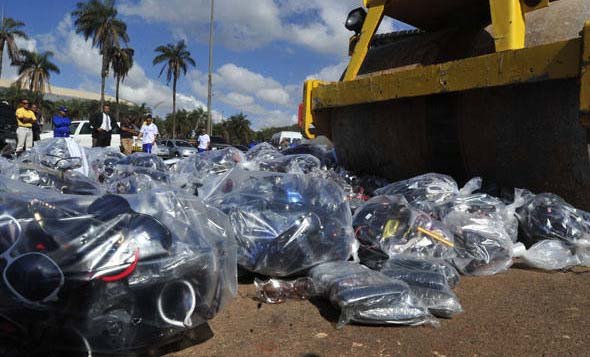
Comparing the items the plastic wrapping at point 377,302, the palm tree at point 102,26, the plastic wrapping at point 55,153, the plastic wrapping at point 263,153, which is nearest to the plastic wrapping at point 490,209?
the plastic wrapping at point 377,302

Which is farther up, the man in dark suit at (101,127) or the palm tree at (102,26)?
the palm tree at (102,26)

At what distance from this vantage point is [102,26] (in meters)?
33.3

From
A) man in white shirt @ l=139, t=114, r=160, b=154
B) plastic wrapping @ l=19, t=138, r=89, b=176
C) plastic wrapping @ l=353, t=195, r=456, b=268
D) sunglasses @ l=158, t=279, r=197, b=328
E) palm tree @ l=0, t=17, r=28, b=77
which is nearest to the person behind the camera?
sunglasses @ l=158, t=279, r=197, b=328

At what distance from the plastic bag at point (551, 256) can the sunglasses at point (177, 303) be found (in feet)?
6.80

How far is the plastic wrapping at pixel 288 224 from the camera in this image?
98.6 inches

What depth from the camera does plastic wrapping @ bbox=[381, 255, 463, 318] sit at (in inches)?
84.7

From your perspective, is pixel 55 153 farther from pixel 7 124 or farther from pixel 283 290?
pixel 7 124

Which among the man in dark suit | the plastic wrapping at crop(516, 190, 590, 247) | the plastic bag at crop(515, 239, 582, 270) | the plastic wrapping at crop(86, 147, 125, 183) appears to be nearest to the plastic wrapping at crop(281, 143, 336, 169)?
the plastic wrapping at crop(86, 147, 125, 183)

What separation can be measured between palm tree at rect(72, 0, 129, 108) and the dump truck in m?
31.6

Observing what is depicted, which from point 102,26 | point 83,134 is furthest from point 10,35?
point 83,134

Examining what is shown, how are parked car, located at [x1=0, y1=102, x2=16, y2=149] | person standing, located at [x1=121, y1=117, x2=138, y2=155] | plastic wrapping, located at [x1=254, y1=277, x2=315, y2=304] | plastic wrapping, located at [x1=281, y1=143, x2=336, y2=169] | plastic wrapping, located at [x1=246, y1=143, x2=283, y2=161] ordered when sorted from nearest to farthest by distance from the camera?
plastic wrapping, located at [x1=254, y1=277, x2=315, y2=304]
plastic wrapping, located at [x1=246, y1=143, x2=283, y2=161]
plastic wrapping, located at [x1=281, y1=143, x2=336, y2=169]
person standing, located at [x1=121, y1=117, x2=138, y2=155]
parked car, located at [x1=0, y1=102, x2=16, y2=149]

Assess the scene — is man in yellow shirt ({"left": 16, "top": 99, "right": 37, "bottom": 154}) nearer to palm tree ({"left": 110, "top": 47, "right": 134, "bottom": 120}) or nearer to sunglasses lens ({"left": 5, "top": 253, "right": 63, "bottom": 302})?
sunglasses lens ({"left": 5, "top": 253, "right": 63, "bottom": 302})

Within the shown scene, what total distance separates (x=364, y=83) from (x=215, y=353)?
261 cm

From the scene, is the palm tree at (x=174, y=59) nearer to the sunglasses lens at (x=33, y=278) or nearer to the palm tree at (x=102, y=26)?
the palm tree at (x=102, y=26)
